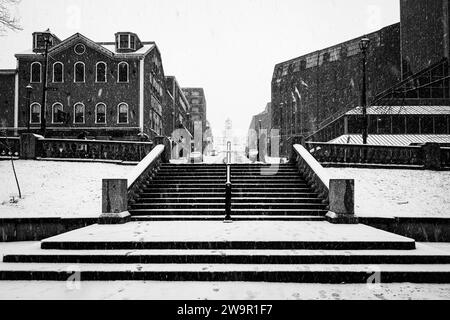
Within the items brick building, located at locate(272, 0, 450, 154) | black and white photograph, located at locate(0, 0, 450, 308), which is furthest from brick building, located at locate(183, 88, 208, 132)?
black and white photograph, located at locate(0, 0, 450, 308)

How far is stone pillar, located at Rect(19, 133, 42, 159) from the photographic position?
15773mm

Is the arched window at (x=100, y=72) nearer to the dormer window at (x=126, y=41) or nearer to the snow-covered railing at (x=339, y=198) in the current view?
the dormer window at (x=126, y=41)

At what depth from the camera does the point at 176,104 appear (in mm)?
61875

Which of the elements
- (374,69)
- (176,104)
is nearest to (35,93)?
Answer: (176,104)

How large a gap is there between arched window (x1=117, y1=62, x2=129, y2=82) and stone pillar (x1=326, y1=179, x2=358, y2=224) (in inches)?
1159

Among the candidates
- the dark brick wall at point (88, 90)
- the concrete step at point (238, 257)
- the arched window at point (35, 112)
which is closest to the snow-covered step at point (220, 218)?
the concrete step at point (238, 257)

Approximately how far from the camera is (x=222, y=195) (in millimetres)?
11477

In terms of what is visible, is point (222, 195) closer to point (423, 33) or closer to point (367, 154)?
point (367, 154)

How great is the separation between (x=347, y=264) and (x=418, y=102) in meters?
31.6

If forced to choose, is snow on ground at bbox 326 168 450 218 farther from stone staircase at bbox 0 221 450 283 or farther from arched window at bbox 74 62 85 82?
arched window at bbox 74 62 85 82

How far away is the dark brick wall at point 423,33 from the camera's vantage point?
29.7 meters

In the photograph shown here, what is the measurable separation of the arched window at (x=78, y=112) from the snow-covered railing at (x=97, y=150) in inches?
745

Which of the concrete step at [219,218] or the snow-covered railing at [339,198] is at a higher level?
the snow-covered railing at [339,198]
